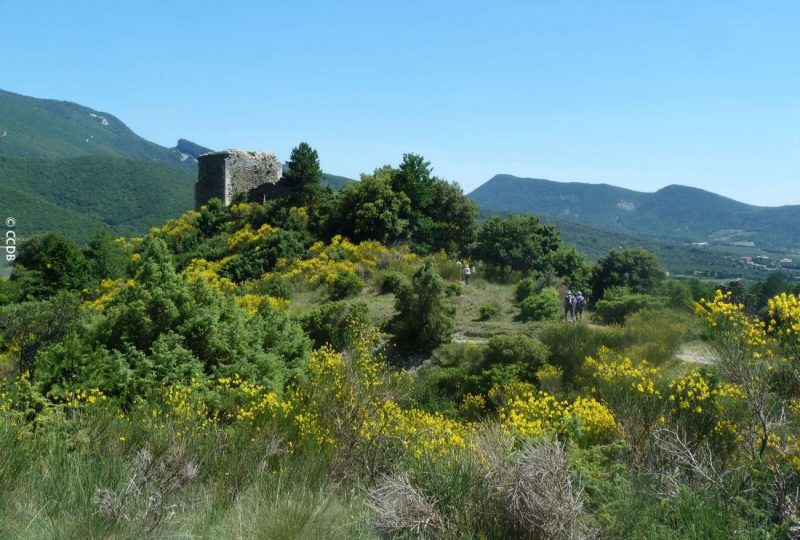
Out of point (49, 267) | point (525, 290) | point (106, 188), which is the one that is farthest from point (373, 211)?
point (106, 188)

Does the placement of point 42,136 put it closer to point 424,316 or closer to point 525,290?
point 525,290

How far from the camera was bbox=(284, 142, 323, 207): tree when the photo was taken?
2673cm

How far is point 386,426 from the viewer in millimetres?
5281

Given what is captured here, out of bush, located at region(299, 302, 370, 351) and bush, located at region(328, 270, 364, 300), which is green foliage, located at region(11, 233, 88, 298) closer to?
bush, located at region(328, 270, 364, 300)

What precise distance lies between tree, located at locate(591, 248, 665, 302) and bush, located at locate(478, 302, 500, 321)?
8683 millimetres

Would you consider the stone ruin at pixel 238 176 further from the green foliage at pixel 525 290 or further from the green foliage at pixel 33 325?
the green foliage at pixel 33 325

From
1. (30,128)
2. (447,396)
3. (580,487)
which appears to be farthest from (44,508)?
(30,128)

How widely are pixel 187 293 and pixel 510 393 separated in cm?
514

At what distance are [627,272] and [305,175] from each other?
42.7 ft

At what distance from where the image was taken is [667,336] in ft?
40.6

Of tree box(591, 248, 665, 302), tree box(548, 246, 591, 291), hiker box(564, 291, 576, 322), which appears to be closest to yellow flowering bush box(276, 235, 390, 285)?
hiker box(564, 291, 576, 322)

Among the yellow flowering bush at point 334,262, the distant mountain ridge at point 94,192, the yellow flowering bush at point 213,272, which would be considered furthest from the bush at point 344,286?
the distant mountain ridge at point 94,192

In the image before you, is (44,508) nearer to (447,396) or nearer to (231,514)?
(231,514)

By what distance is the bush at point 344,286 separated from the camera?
19.0 metres
